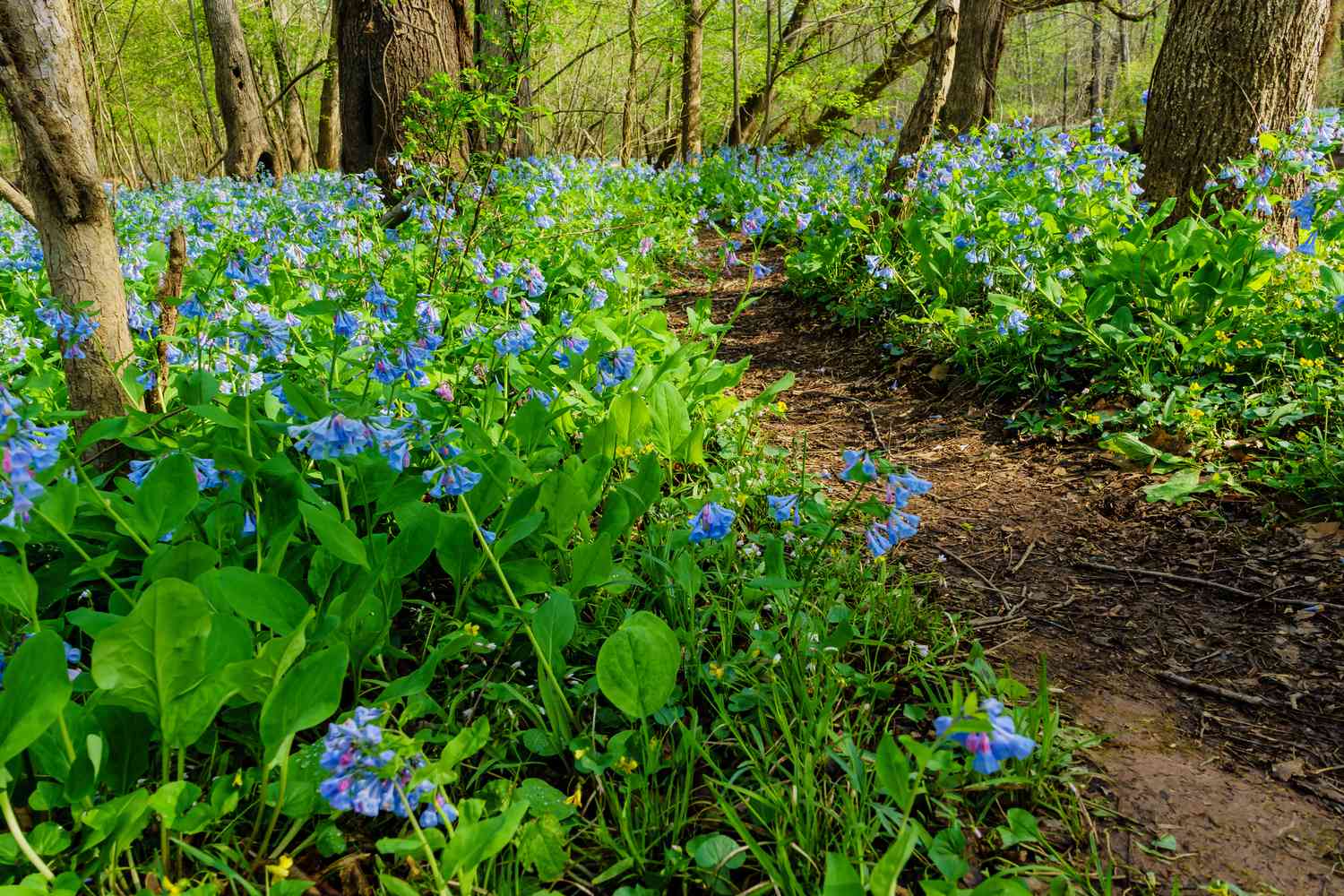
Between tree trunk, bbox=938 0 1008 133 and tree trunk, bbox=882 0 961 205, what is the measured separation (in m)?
0.69

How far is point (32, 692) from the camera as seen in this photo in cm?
103

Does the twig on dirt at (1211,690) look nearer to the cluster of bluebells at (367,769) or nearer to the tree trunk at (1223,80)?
the cluster of bluebells at (367,769)

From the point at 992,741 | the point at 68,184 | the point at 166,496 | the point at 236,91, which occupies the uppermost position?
the point at 236,91

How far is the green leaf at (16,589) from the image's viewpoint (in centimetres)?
122

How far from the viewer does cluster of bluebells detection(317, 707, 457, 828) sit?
35.3 inches

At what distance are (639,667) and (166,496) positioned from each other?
32.7 inches

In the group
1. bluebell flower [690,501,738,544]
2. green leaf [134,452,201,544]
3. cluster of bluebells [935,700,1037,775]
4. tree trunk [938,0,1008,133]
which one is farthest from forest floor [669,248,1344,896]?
tree trunk [938,0,1008,133]

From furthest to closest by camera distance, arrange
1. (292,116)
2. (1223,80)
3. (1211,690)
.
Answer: (292,116), (1223,80), (1211,690)

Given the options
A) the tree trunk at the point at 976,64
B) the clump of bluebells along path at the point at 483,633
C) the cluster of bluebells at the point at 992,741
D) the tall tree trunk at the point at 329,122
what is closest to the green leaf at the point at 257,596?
the clump of bluebells along path at the point at 483,633

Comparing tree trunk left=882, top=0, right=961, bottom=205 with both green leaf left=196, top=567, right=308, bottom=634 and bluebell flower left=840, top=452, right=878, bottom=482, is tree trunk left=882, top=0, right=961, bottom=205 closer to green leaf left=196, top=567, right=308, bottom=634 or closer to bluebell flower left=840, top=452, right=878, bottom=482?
bluebell flower left=840, top=452, right=878, bottom=482

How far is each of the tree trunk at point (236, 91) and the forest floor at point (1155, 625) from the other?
8.00 meters

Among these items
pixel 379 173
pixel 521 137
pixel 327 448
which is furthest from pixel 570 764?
pixel 521 137

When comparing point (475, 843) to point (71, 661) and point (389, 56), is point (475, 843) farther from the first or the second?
point (389, 56)

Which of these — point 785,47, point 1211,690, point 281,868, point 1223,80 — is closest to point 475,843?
point 281,868
